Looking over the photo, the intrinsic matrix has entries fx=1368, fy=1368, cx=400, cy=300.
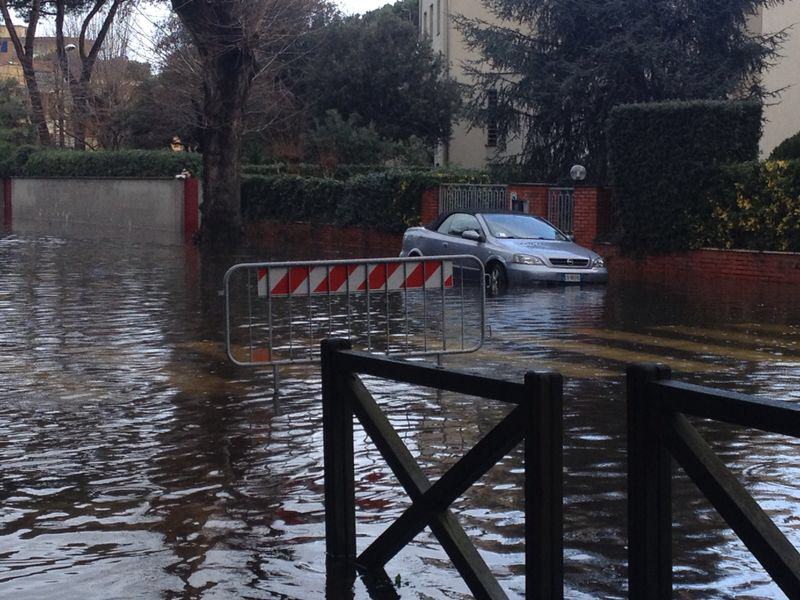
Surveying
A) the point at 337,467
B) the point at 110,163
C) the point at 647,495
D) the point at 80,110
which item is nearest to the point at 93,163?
the point at 110,163

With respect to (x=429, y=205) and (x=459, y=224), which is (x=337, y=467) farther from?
(x=429, y=205)

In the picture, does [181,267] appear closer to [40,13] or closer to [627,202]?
[627,202]

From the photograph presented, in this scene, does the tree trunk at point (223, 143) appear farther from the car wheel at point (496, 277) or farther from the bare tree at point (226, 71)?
the car wheel at point (496, 277)

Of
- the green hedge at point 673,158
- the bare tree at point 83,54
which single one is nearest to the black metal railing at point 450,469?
the green hedge at point 673,158

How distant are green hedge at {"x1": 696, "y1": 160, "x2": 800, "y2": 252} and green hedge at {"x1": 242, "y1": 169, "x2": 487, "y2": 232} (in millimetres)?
8637

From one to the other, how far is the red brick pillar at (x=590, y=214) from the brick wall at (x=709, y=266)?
55cm

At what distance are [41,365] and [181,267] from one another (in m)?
14.3

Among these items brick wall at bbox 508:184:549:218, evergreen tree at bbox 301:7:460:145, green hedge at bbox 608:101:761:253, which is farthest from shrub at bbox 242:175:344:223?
green hedge at bbox 608:101:761:253

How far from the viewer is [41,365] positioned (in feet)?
40.1

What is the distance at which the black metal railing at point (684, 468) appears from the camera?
383cm

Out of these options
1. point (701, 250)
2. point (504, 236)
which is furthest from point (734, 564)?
point (701, 250)

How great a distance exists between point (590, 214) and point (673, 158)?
119 inches

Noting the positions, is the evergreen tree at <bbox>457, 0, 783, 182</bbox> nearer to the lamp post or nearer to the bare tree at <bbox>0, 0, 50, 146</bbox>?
the lamp post

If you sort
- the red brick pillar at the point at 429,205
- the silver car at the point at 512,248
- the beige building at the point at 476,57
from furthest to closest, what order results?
the beige building at the point at 476,57
the red brick pillar at the point at 429,205
the silver car at the point at 512,248
